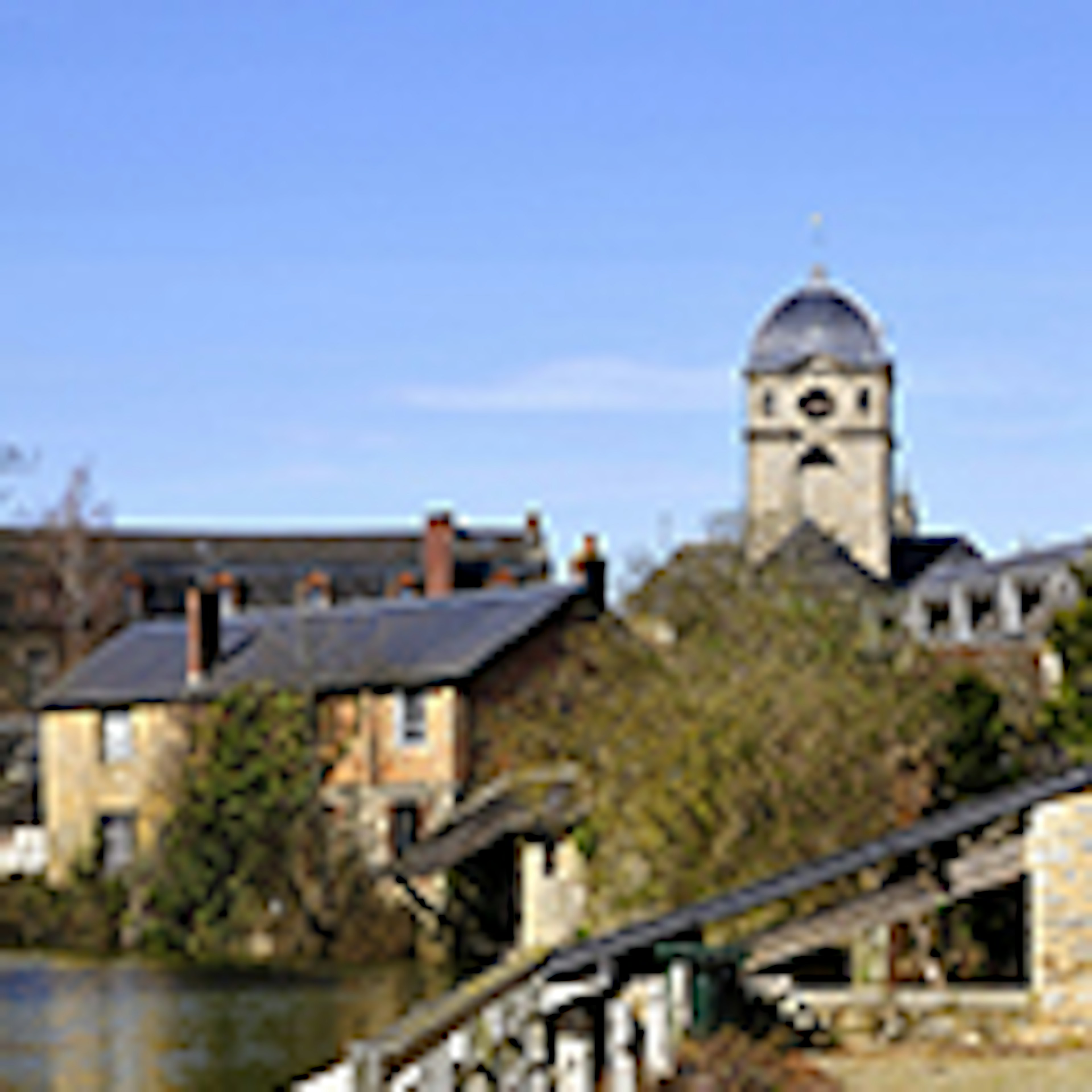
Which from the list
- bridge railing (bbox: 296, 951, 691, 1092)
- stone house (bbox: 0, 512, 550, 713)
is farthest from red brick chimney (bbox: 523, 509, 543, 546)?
bridge railing (bbox: 296, 951, 691, 1092)

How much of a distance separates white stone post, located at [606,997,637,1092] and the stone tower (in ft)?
189

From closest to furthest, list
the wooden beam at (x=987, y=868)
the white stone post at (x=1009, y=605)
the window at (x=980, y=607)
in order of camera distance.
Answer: the wooden beam at (x=987, y=868), the white stone post at (x=1009, y=605), the window at (x=980, y=607)

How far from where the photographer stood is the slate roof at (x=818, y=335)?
76.7 metres

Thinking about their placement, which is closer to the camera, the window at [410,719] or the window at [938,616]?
the window at [410,719]

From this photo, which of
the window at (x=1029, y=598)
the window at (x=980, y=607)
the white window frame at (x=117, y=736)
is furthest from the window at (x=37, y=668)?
the window at (x=1029, y=598)

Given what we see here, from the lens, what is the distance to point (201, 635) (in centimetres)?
4328

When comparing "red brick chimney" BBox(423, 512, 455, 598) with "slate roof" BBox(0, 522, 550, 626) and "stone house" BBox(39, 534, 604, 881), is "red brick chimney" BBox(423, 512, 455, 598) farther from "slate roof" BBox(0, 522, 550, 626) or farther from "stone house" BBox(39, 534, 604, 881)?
"stone house" BBox(39, 534, 604, 881)

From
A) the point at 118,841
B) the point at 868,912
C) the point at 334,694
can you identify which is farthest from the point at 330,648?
the point at 868,912

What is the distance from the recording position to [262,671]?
139 feet

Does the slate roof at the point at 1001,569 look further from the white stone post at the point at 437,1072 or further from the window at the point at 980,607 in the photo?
the white stone post at the point at 437,1072

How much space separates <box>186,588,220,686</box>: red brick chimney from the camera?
4312 cm

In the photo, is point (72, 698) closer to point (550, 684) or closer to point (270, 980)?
point (270, 980)

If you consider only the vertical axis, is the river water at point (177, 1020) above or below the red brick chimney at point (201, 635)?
below

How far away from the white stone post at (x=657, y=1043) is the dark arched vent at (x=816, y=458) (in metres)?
59.6
